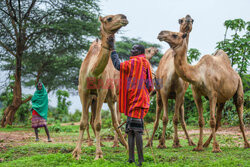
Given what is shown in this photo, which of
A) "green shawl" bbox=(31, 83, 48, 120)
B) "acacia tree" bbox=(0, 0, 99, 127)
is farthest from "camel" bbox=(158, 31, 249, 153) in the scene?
"acacia tree" bbox=(0, 0, 99, 127)

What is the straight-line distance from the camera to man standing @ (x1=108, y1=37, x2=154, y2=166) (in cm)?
481

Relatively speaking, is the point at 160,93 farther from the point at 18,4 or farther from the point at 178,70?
the point at 18,4

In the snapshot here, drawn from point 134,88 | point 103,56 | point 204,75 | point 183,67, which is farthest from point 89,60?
point 204,75

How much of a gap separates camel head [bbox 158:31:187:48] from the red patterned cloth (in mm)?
1686

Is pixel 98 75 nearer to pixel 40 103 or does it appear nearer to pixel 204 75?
pixel 204 75

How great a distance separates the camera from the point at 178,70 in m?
6.57

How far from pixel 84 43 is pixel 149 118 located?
677cm

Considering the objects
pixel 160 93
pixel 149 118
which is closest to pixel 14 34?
pixel 149 118

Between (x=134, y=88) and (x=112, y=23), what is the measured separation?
125 cm

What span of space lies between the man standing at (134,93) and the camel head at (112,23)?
0.17 m

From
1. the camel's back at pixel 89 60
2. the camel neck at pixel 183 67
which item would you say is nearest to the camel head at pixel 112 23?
the camel's back at pixel 89 60

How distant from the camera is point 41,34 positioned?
18016mm

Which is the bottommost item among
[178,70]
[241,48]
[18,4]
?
[178,70]

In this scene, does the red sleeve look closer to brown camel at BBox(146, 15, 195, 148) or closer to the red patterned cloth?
the red patterned cloth
